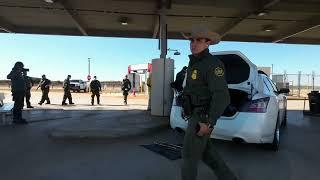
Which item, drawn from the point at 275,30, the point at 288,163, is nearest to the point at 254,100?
the point at 288,163

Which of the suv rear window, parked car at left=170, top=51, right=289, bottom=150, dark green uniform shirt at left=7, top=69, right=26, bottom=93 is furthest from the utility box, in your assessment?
parked car at left=170, top=51, right=289, bottom=150

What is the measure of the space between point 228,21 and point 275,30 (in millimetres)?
3294

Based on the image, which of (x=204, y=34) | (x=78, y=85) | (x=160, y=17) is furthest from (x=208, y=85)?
(x=78, y=85)

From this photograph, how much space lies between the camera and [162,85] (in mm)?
14094

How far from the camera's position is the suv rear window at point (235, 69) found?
852 cm

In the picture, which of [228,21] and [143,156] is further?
[228,21]

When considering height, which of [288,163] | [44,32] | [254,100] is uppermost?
[44,32]

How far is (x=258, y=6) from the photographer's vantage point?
15586mm

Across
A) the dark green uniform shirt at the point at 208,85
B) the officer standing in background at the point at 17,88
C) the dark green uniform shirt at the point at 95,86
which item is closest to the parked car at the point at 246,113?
the dark green uniform shirt at the point at 208,85

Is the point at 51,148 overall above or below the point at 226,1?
below

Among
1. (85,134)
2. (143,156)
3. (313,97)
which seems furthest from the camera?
(313,97)

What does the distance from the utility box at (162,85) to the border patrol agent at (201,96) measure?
9150mm

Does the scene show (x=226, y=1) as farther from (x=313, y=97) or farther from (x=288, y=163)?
(x=288, y=163)

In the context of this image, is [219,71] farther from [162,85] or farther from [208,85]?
[162,85]
